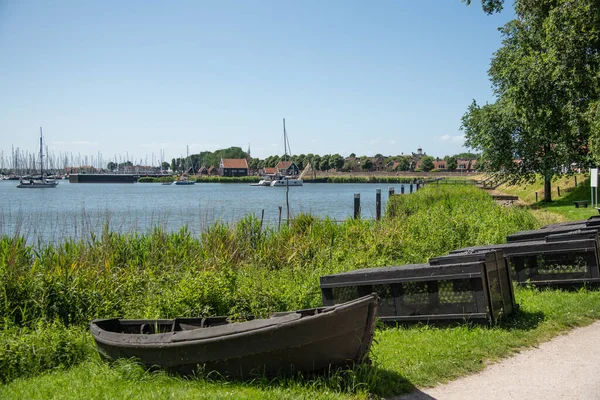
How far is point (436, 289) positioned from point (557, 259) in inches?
141

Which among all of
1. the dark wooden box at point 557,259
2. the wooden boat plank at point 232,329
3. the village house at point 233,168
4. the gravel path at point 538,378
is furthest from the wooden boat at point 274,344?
the village house at point 233,168

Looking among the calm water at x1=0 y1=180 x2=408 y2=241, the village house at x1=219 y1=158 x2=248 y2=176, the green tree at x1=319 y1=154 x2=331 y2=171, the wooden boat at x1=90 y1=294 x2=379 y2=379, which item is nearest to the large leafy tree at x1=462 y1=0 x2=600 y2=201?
the calm water at x1=0 y1=180 x2=408 y2=241

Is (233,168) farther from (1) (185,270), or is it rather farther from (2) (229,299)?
(2) (229,299)

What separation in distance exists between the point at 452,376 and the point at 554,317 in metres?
3.11

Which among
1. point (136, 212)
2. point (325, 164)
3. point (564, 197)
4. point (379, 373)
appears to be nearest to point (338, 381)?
point (379, 373)

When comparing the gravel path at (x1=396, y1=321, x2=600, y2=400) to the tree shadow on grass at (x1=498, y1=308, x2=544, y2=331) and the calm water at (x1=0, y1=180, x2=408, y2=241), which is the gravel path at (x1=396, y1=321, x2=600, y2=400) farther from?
the calm water at (x1=0, y1=180, x2=408, y2=241)

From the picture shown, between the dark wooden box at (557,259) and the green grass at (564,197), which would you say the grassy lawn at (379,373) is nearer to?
the dark wooden box at (557,259)

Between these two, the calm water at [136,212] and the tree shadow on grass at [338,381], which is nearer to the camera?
the tree shadow on grass at [338,381]

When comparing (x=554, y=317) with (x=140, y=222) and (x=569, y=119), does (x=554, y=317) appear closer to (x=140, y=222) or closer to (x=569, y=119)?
(x=569, y=119)

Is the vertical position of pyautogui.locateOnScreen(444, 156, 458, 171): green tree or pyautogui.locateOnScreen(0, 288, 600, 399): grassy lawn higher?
pyautogui.locateOnScreen(444, 156, 458, 171): green tree

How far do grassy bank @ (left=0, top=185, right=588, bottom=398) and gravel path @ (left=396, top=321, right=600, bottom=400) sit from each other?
0.24 meters

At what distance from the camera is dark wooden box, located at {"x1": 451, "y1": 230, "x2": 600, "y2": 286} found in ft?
33.8

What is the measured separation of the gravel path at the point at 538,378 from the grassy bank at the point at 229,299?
0.78 feet

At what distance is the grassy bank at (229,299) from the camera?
6.32 metres
